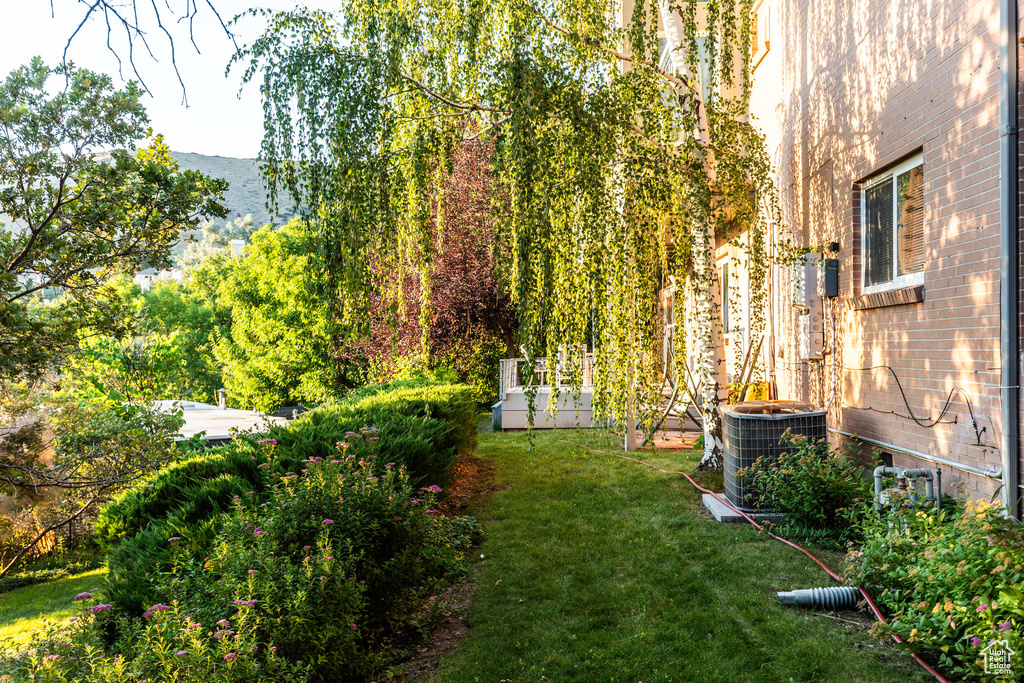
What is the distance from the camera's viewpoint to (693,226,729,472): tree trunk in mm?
6840

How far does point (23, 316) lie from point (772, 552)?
7251 millimetres

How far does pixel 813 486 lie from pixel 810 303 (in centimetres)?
203

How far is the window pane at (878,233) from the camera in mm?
5367

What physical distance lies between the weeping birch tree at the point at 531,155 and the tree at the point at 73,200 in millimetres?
2477

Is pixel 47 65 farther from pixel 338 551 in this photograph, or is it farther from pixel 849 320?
pixel 849 320

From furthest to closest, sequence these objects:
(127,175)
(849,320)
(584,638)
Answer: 1. (127,175)
2. (849,320)
3. (584,638)

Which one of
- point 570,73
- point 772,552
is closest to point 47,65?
point 570,73

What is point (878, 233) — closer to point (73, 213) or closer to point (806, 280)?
point (806, 280)

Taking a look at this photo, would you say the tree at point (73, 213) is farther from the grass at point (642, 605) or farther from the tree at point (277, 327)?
the tree at point (277, 327)

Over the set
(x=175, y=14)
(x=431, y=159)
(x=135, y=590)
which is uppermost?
(x=431, y=159)

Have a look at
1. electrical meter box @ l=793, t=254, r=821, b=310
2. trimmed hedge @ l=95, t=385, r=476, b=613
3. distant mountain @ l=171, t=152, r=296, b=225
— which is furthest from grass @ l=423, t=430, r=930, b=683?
distant mountain @ l=171, t=152, r=296, b=225

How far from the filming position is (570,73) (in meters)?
5.67

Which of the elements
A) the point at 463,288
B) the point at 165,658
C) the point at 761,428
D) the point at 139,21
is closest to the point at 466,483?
the point at 761,428

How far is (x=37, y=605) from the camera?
6.81 metres
